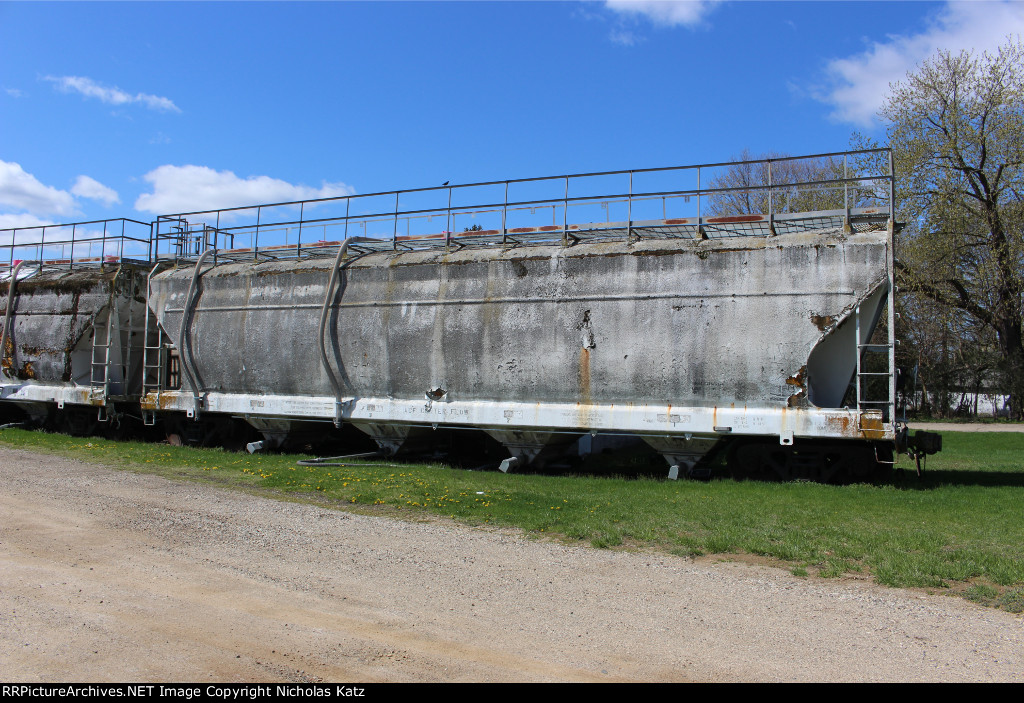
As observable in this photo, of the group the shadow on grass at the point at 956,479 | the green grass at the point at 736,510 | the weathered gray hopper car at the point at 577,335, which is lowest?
the green grass at the point at 736,510

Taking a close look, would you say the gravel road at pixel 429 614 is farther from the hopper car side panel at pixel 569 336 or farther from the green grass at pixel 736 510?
the hopper car side panel at pixel 569 336

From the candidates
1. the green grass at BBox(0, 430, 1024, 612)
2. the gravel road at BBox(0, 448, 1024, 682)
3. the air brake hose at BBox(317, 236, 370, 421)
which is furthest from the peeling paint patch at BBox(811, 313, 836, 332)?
the air brake hose at BBox(317, 236, 370, 421)

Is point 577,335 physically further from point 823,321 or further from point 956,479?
point 956,479

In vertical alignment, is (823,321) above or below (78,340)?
above

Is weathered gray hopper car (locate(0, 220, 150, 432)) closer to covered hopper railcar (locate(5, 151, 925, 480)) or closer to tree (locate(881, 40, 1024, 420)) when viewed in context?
covered hopper railcar (locate(5, 151, 925, 480))

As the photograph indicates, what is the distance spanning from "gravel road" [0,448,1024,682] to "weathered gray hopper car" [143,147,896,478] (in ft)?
17.8

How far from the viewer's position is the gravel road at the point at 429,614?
15.7 ft

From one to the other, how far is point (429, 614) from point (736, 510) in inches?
211

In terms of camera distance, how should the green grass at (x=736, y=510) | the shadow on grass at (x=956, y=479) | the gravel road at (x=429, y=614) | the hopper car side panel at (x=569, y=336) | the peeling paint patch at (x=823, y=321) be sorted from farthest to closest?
the shadow on grass at (x=956, y=479)
the hopper car side panel at (x=569, y=336)
the peeling paint patch at (x=823, y=321)
the green grass at (x=736, y=510)
the gravel road at (x=429, y=614)

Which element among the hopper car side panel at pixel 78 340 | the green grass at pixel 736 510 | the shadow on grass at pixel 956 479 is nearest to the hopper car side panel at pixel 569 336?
the green grass at pixel 736 510

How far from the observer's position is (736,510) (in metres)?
9.80

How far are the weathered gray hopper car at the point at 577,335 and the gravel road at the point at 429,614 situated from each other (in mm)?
5420

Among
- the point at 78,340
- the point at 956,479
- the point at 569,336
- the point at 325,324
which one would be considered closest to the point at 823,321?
the point at 956,479

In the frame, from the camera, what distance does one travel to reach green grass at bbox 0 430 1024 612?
7367mm
